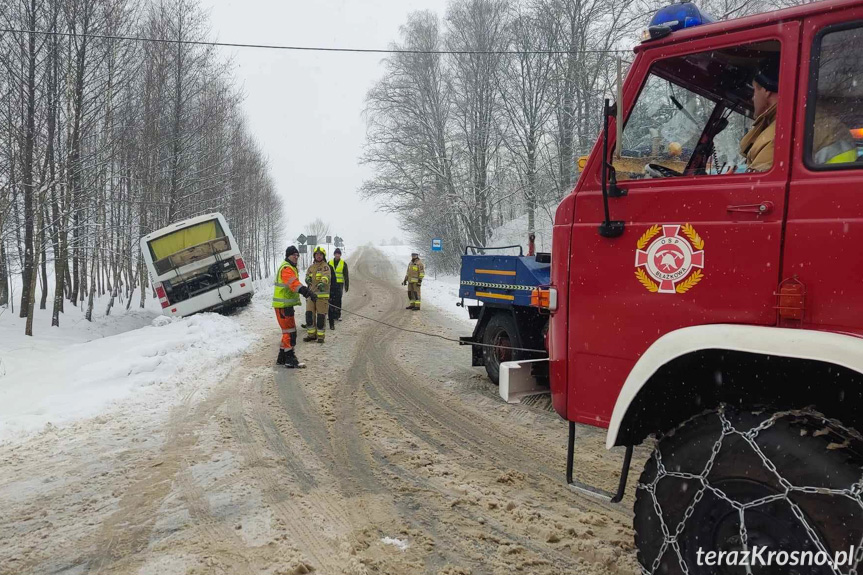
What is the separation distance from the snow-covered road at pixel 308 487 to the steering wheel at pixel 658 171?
2.11 m

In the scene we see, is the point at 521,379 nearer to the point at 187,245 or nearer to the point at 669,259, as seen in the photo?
the point at 669,259

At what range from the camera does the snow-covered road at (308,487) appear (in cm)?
312

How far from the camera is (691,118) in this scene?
2840 millimetres

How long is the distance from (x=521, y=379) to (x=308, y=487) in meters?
1.82

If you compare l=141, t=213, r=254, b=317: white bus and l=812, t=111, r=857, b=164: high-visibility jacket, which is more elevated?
l=812, t=111, r=857, b=164: high-visibility jacket

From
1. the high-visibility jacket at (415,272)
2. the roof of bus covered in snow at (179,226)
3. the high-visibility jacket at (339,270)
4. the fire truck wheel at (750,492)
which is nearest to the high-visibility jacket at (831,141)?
the fire truck wheel at (750,492)

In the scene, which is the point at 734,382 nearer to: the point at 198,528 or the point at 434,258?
the point at 198,528

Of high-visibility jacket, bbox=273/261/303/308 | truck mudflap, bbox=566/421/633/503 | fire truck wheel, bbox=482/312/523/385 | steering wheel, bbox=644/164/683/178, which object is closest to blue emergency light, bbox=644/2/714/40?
steering wheel, bbox=644/164/683/178

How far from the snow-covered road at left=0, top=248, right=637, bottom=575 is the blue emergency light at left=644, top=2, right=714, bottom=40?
9.10ft

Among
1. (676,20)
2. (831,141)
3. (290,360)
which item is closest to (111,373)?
(290,360)

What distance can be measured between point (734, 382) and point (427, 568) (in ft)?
Answer: 6.16

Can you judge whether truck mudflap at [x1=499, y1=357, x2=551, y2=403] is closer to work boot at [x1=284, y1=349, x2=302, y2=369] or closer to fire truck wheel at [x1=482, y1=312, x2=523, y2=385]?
fire truck wheel at [x1=482, y1=312, x2=523, y2=385]

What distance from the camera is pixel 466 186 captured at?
2794 centimetres

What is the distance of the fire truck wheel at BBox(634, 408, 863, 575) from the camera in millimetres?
1734
